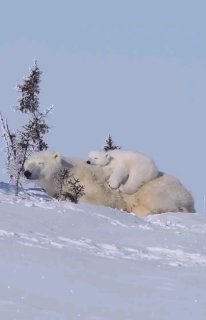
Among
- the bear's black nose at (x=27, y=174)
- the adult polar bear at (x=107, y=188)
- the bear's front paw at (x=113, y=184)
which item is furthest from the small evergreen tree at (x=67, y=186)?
the bear's front paw at (x=113, y=184)

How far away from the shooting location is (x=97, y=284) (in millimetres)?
5559

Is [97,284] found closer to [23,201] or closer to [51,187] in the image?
[23,201]

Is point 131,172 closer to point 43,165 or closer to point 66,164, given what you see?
point 66,164

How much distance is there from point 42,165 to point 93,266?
1145 cm

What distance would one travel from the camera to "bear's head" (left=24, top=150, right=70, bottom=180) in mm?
17734

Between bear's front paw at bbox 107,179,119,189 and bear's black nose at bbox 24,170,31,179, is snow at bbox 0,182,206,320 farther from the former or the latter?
bear's black nose at bbox 24,170,31,179

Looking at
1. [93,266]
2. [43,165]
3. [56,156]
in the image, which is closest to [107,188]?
[56,156]

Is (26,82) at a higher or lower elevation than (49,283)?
higher

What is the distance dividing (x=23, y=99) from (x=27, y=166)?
2.38m

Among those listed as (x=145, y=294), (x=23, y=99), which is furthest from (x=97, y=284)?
(x=23, y=99)

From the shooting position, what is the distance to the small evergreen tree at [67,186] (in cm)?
1642

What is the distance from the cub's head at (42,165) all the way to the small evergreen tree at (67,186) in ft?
1.04

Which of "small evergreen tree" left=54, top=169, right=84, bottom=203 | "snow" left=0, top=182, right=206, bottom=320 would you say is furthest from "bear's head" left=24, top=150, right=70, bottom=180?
"snow" left=0, top=182, right=206, bottom=320

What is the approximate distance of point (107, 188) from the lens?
17656mm
